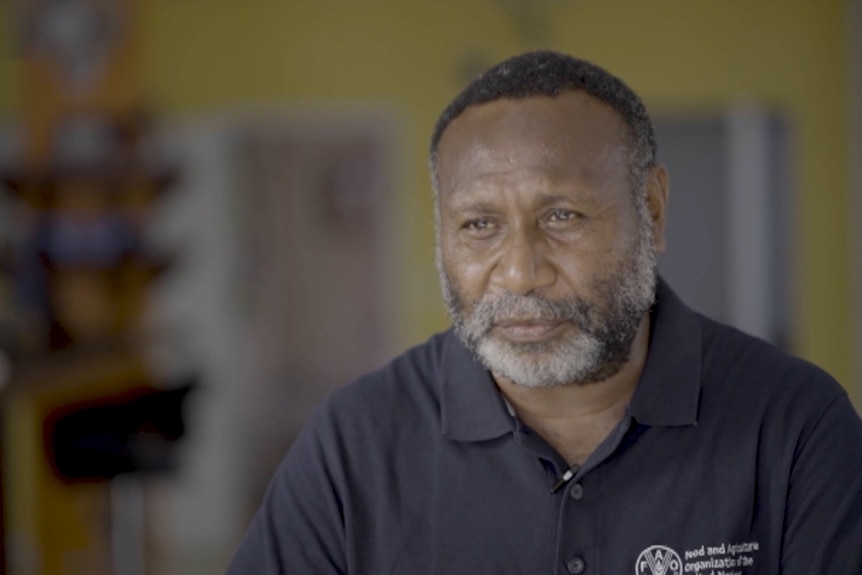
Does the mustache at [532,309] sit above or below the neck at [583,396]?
above

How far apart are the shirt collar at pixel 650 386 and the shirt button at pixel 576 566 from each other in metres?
0.20

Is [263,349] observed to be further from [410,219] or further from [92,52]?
[92,52]

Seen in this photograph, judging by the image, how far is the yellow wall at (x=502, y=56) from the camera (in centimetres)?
517

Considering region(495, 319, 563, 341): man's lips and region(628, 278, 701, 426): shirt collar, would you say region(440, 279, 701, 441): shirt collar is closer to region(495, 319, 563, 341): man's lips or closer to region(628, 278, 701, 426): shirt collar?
region(628, 278, 701, 426): shirt collar

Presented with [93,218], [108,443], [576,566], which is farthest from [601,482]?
[93,218]

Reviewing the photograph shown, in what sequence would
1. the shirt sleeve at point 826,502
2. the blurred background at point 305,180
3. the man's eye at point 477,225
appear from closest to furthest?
1. the shirt sleeve at point 826,502
2. the man's eye at point 477,225
3. the blurred background at point 305,180

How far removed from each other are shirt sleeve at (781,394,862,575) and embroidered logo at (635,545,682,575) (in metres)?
0.13

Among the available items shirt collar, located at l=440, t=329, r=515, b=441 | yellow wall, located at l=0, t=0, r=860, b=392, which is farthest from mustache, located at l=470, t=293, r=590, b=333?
yellow wall, located at l=0, t=0, r=860, b=392

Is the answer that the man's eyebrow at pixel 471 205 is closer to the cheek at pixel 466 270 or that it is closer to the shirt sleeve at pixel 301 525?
the cheek at pixel 466 270

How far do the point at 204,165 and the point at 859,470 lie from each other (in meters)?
4.55

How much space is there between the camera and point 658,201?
4.98 feet

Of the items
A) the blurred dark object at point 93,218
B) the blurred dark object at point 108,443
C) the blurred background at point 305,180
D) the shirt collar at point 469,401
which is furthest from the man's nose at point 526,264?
the blurred dark object at point 93,218

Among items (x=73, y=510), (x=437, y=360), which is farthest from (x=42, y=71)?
(x=437, y=360)

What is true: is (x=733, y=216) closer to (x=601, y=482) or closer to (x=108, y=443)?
(x=108, y=443)
